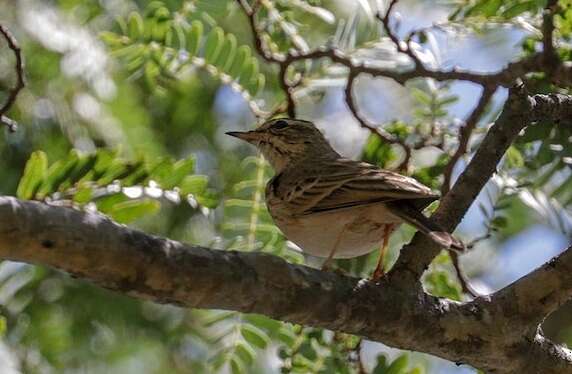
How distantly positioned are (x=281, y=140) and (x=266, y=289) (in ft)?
7.81

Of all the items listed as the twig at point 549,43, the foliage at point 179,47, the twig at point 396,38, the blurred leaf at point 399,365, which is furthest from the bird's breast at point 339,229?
the twig at point 549,43

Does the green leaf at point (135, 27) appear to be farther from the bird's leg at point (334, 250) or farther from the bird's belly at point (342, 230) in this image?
the bird's leg at point (334, 250)

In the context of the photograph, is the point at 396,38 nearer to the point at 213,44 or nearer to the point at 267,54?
the point at 267,54

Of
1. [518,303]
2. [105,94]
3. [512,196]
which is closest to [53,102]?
[105,94]

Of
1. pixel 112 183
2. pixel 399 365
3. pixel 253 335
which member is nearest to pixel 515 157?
pixel 399 365

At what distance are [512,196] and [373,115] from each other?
10.7 feet

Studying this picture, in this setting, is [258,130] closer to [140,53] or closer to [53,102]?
[140,53]

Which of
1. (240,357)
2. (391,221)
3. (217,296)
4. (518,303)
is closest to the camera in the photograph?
(217,296)

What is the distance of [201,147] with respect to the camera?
7.37m

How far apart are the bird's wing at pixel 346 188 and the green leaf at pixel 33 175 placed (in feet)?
3.45

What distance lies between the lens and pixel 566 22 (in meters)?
4.78

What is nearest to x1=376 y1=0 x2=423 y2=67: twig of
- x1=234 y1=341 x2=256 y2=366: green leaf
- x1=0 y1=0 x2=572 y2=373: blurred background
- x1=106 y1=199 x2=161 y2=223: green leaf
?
x1=0 y1=0 x2=572 y2=373: blurred background

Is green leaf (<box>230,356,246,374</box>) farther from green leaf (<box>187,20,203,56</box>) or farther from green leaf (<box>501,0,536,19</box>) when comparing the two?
green leaf (<box>501,0,536,19</box>)

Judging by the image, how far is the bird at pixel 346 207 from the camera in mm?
4445
